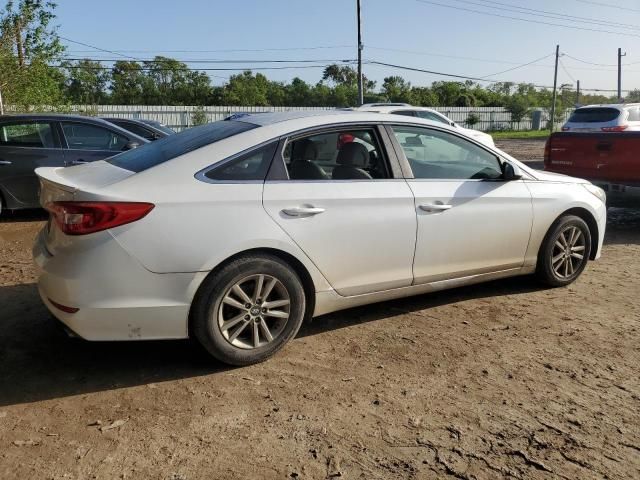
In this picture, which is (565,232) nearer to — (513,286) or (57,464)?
(513,286)

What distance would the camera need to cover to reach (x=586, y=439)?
114 inches

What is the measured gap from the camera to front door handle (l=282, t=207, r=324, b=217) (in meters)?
3.67

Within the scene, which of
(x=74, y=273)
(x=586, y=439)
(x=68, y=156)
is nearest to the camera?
(x=586, y=439)

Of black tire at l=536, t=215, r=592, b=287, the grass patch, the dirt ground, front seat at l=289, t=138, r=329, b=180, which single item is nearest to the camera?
the dirt ground

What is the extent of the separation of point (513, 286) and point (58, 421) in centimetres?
387

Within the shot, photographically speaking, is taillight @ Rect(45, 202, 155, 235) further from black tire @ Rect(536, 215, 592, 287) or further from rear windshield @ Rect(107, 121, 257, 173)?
black tire @ Rect(536, 215, 592, 287)

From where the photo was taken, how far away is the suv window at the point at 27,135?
8016mm

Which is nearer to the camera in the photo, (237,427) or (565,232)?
(237,427)

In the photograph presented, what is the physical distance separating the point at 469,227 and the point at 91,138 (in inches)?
240

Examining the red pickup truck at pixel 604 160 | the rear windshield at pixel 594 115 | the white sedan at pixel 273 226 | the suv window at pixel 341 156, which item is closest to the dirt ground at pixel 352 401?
the white sedan at pixel 273 226

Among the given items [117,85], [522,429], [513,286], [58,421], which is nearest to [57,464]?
[58,421]

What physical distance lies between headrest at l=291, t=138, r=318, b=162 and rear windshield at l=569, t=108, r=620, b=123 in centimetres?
1335

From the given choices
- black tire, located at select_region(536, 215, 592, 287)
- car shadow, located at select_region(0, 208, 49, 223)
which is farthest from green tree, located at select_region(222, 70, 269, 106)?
black tire, located at select_region(536, 215, 592, 287)

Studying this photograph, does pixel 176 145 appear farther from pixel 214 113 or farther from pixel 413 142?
pixel 214 113
